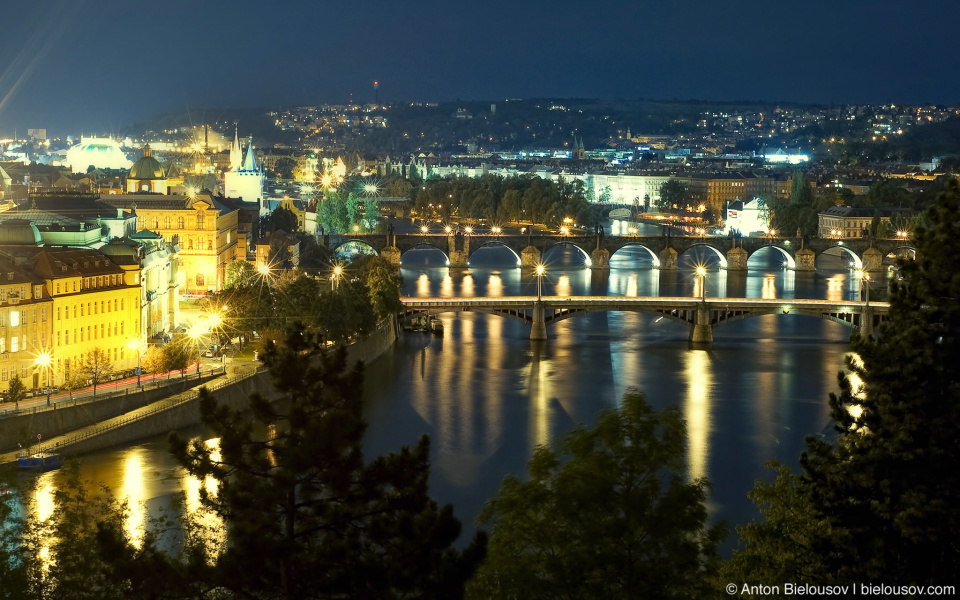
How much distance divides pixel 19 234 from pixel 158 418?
4.60 metres

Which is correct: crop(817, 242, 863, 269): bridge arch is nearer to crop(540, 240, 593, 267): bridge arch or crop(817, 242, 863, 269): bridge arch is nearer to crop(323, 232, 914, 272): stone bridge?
crop(323, 232, 914, 272): stone bridge

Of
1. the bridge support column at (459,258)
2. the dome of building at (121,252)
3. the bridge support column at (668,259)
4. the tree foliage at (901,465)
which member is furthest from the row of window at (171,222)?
the tree foliage at (901,465)

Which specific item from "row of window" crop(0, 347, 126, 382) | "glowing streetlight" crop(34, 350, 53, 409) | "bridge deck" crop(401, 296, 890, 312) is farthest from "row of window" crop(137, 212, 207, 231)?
"glowing streetlight" crop(34, 350, 53, 409)

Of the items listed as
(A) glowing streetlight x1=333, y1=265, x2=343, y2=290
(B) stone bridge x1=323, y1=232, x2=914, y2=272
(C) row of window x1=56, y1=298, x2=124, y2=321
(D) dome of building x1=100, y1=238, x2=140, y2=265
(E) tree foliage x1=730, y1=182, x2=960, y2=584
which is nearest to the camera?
(E) tree foliage x1=730, y1=182, x2=960, y2=584

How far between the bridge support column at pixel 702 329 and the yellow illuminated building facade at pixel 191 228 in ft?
28.3

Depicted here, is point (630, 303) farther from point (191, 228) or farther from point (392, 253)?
point (392, 253)

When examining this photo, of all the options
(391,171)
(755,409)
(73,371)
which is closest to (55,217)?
(73,371)

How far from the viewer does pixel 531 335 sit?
24.5 metres

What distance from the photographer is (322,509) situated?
6789 mm

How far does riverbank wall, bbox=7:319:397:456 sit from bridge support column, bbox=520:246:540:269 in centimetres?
2104

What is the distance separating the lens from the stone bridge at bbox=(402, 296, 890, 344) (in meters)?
24.7

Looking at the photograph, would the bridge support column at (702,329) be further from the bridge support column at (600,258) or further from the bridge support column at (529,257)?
the bridge support column at (529,257)

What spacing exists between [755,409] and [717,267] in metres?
20.7

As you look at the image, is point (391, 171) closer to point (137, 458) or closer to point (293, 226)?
point (293, 226)
